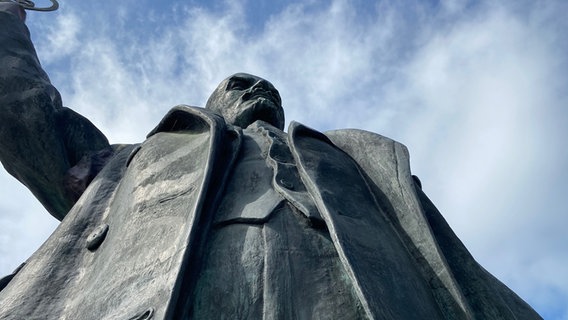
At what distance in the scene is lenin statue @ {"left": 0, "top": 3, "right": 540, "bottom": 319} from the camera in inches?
158

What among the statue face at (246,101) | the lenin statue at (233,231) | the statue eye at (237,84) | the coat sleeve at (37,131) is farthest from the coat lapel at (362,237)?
the coat sleeve at (37,131)

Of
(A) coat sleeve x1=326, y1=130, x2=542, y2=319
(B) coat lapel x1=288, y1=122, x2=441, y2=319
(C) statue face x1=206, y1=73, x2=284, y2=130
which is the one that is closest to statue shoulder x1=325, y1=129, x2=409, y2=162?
(A) coat sleeve x1=326, y1=130, x2=542, y2=319

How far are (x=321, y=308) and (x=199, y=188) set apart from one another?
0.96 meters

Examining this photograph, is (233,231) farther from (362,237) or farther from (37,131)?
(37,131)

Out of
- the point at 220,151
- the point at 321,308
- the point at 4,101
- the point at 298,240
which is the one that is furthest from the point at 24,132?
the point at 321,308

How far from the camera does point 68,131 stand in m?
6.22

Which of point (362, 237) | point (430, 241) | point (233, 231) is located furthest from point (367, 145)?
point (233, 231)

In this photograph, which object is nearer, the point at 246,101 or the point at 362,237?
the point at 362,237

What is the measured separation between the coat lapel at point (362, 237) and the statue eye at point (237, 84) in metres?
A: 1.24

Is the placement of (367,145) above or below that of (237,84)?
below

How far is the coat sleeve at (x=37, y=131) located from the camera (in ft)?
19.7

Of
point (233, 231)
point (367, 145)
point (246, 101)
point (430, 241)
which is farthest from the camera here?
point (246, 101)

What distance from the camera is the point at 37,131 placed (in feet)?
19.7

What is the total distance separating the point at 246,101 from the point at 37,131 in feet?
4.93
